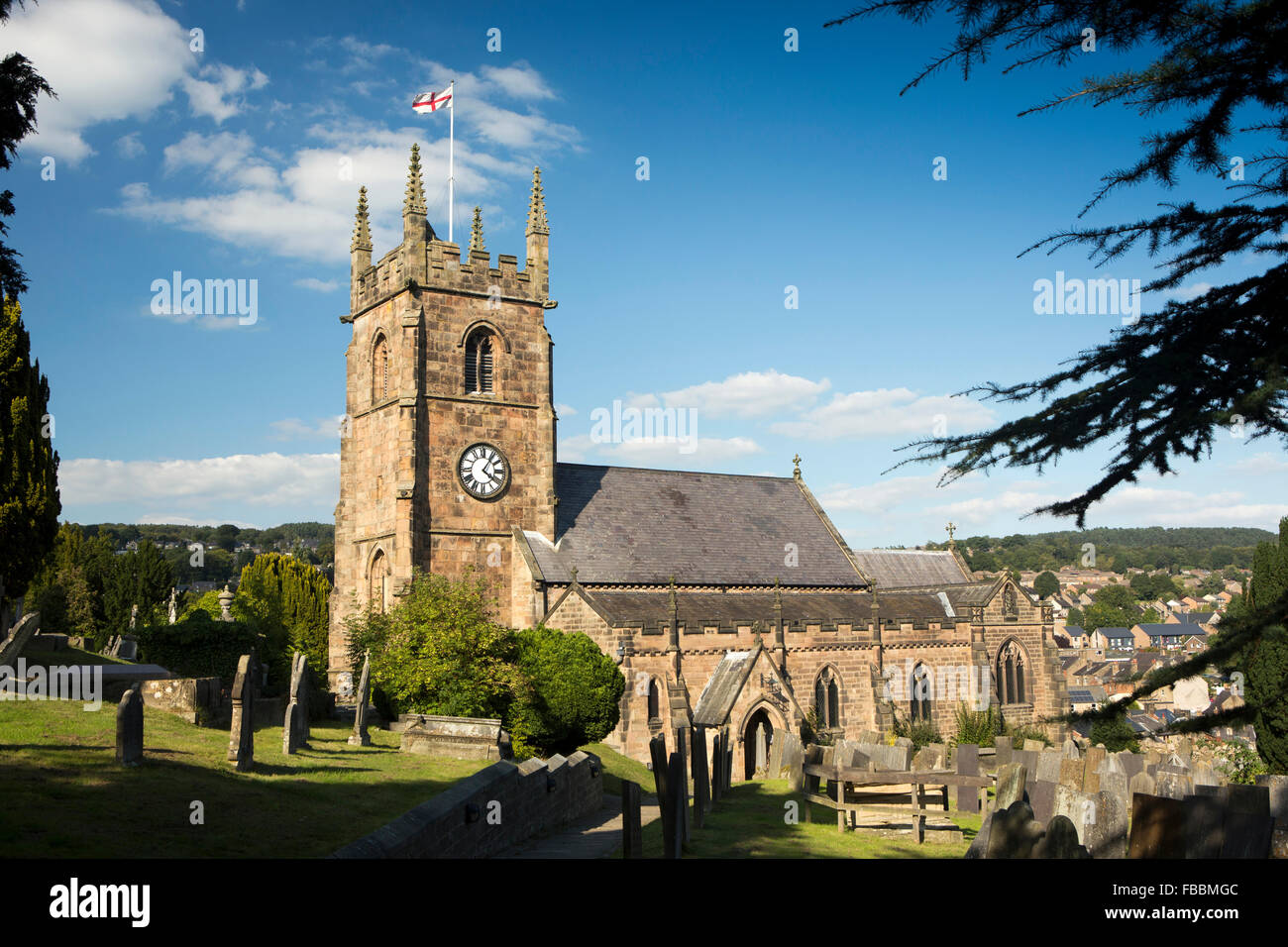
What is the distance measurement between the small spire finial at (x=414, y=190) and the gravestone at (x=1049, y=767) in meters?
28.5

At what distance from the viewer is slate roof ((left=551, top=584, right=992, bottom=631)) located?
35.7 metres

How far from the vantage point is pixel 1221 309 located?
5574mm

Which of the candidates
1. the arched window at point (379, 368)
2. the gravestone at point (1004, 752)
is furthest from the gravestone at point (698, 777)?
the arched window at point (379, 368)

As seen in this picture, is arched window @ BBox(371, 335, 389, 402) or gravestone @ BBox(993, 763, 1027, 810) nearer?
gravestone @ BBox(993, 763, 1027, 810)

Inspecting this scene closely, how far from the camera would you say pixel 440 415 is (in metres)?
37.3

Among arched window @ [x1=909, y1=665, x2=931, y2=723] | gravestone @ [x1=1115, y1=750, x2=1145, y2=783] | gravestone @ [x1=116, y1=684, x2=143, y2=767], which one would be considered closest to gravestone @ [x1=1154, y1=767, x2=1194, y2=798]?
gravestone @ [x1=1115, y1=750, x2=1145, y2=783]

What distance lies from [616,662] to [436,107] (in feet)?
66.1

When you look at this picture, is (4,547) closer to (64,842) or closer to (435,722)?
(435,722)

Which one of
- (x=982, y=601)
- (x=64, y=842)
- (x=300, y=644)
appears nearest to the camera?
(x=64, y=842)

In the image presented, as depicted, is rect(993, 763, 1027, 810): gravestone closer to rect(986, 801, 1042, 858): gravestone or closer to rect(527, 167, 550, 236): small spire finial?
rect(986, 801, 1042, 858): gravestone

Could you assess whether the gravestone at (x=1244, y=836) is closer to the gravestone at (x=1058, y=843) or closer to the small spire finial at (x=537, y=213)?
the gravestone at (x=1058, y=843)

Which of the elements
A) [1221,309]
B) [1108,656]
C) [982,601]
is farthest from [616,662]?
[1108,656]

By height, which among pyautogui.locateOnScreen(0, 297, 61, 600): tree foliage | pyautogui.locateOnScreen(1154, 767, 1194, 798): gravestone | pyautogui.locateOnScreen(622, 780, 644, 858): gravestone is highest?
pyautogui.locateOnScreen(0, 297, 61, 600): tree foliage

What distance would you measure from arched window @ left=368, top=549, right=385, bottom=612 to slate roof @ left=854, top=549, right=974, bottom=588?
22.6 meters
